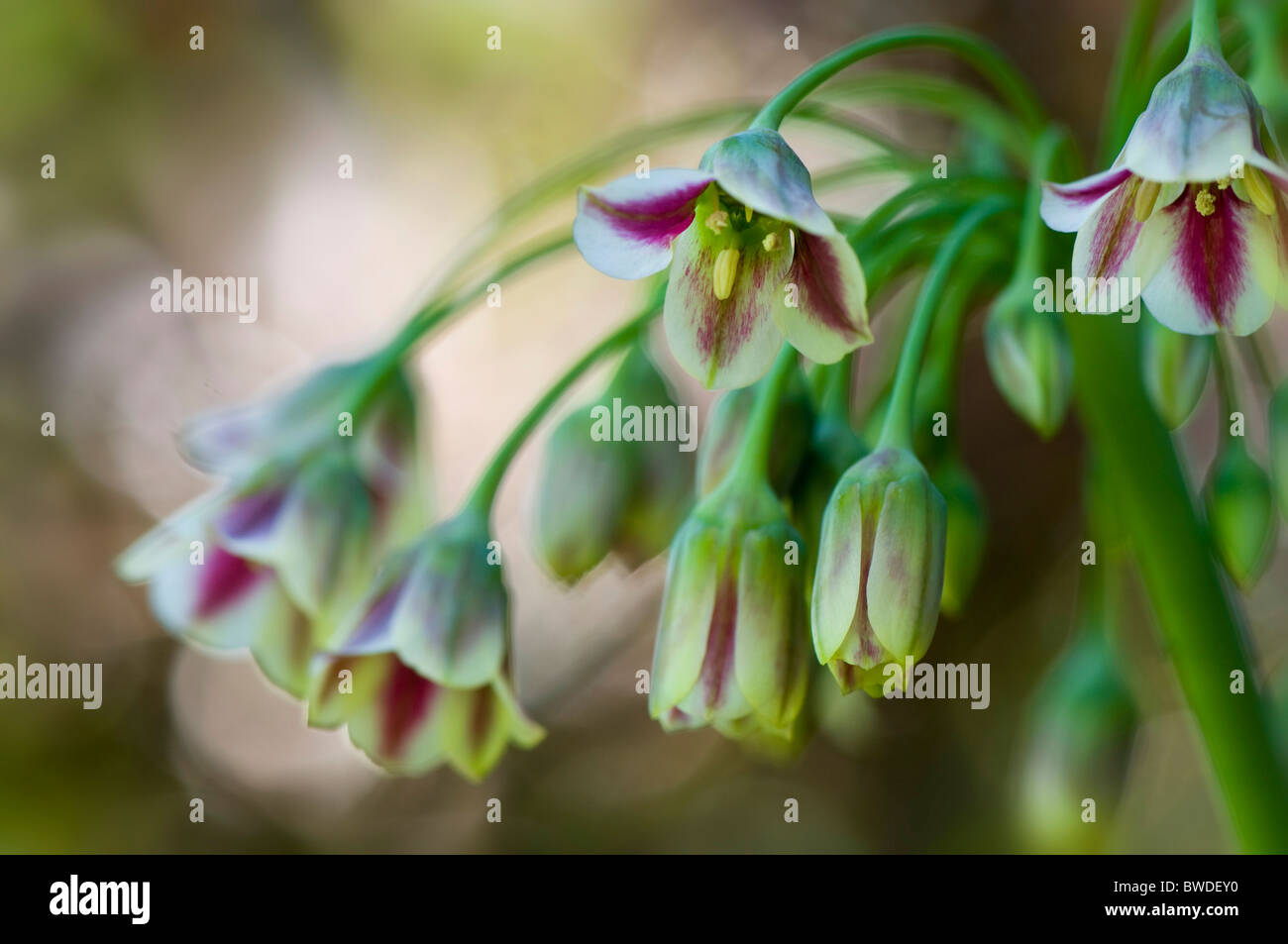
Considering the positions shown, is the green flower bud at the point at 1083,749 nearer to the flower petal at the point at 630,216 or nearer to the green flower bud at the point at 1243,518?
the green flower bud at the point at 1243,518

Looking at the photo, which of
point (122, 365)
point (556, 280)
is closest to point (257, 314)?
point (122, 365)

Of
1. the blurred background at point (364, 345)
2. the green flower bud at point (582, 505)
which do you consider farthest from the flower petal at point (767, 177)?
the blurred background at point (364, 345)

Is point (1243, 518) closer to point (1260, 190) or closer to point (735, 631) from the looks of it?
point (1260, 190)

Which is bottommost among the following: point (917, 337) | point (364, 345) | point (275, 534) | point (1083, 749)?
point (1083, 749)

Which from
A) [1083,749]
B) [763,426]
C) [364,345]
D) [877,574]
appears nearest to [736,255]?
[763,426]

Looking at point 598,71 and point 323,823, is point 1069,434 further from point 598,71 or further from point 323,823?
point 323,823

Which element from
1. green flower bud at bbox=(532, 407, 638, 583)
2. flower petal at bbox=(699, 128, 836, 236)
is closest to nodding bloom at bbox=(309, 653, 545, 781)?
green flower bud at bbox=(532, 407, 638, 583)
